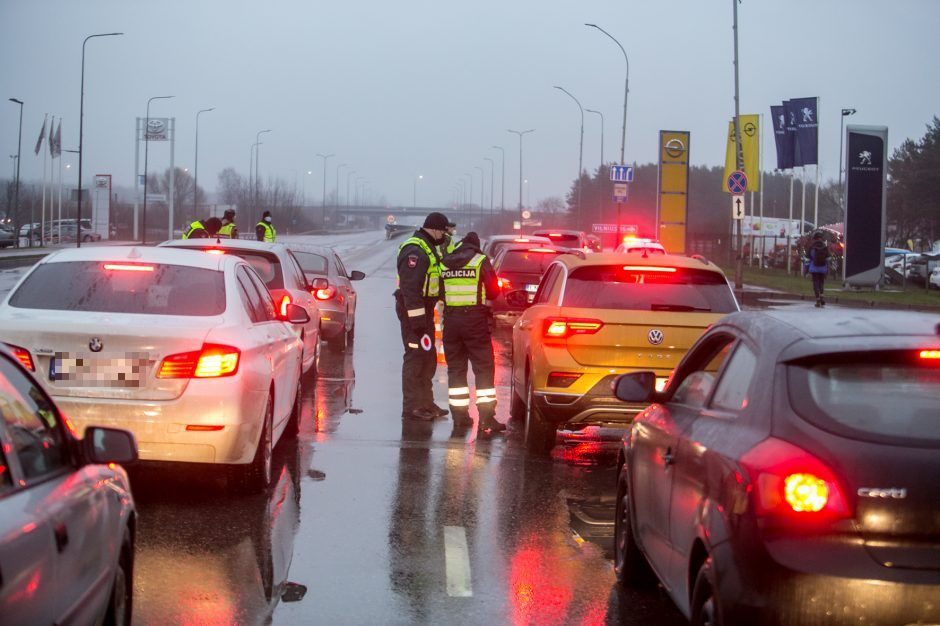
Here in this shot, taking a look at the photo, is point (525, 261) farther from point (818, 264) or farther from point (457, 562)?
point (457, 562)

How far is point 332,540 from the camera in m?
7.39

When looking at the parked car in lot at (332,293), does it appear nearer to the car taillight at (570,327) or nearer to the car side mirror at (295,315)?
the car side mirror at (295,315)

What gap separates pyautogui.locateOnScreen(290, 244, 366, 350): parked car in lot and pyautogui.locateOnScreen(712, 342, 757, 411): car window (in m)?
12.5

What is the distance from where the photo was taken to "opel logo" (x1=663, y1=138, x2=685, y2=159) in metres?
54.0

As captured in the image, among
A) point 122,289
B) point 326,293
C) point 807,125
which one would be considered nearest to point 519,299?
point 122,289

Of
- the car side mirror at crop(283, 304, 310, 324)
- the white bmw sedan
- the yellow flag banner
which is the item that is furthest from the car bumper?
the yellow flag banner

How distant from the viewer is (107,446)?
4.48 meters

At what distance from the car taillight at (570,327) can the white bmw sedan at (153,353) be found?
2416 millimetres

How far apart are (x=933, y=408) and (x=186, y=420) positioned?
4.75m

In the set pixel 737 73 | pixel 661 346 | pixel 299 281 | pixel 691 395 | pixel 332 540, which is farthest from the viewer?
pixel 737 73

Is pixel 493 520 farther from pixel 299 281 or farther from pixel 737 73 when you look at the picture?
pixel 737 73

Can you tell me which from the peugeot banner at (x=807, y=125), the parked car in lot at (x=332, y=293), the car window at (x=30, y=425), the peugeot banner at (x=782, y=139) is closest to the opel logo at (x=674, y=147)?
the peugeot banner at (x=782, y=139)

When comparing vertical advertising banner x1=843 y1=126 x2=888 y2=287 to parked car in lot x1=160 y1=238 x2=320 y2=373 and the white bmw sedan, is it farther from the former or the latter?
the white bmw sedan

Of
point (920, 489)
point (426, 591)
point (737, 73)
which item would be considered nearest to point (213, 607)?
point (426, 591)
